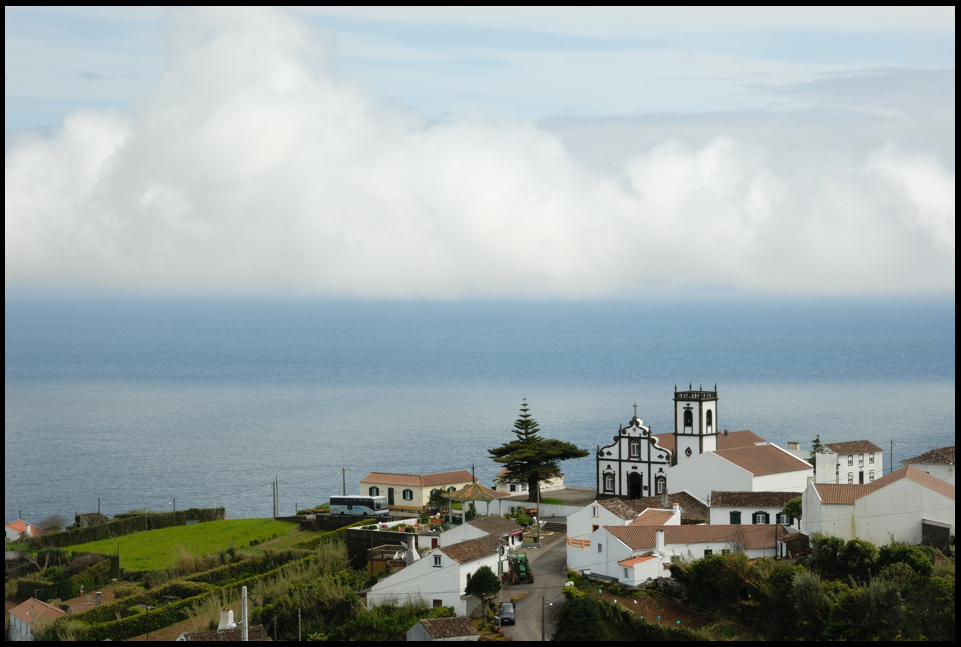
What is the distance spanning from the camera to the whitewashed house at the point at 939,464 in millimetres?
35781

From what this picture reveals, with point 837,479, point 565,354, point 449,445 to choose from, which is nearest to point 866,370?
point 565,354

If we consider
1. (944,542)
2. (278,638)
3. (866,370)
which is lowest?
(278,638)

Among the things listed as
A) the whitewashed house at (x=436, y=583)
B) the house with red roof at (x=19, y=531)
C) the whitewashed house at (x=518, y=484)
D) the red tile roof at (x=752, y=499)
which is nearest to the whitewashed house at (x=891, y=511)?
the red tile roof at (x=752, y=499)

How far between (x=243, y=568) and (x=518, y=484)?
14.4 metres

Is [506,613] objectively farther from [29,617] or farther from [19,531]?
[19,531]

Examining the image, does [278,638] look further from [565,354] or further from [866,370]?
[565,354]

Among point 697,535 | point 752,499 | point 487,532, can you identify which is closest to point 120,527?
point 487,532

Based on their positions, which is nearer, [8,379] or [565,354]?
[8,379]

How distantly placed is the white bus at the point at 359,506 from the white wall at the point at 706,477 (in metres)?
12.4

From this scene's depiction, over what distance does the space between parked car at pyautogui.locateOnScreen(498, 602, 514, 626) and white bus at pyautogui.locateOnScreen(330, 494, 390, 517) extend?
1492cm

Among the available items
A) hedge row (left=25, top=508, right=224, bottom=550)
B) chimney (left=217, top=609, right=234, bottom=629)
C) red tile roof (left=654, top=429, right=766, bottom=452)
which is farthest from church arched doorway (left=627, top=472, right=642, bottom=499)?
chimney (left=217, top=609, right=234, bottom=629)

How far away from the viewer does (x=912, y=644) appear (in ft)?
80.8

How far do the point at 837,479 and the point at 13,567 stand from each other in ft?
114

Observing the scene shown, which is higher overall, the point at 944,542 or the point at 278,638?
the point at 944,542
